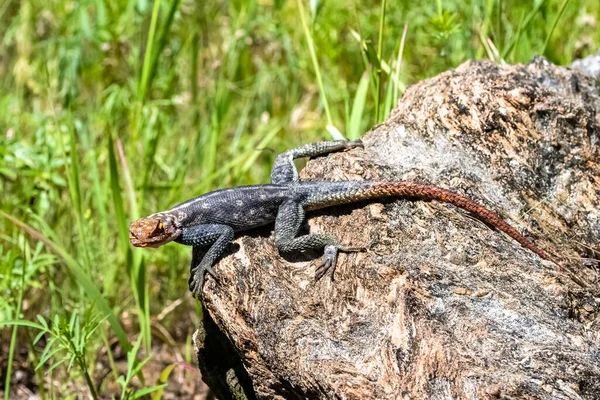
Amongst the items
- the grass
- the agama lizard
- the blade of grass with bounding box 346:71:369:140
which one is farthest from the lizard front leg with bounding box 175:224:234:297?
the blade of grass with bounding box 346:71:369:140

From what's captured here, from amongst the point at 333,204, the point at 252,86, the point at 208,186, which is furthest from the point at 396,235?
the point at 252,86

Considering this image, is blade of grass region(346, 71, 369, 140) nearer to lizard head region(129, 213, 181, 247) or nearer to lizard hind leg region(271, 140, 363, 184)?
lizard hind leg region(271, 140, 363, 184)

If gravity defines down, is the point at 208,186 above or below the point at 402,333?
above

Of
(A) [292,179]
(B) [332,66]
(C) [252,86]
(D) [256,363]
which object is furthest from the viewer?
(C) [252,86]

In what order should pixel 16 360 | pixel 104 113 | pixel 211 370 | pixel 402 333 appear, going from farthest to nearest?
1. pixel 104 113
2. pixel 16 360
3. pixel 211 370
4. pixel 402 333

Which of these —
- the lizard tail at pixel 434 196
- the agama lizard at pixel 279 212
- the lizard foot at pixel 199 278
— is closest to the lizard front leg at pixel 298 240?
the agama lizard at pixel 279 212

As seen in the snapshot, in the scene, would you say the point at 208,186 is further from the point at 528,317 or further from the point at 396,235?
the point at 528,317

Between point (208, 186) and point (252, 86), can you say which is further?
point (252, 86)

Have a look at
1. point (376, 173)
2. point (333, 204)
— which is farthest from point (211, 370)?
point (376, 173)

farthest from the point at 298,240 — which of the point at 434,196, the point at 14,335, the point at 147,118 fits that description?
the point at 147,118

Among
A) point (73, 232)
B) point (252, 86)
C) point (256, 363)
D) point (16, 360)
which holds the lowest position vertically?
point (16, 360)
